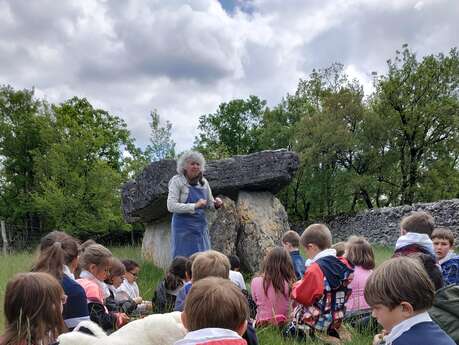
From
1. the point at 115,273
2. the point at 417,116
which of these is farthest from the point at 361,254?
the point at 417,116

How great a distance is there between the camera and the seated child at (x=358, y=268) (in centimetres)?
432

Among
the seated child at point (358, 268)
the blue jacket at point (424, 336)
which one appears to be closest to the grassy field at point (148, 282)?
the seated child at point (358, 268)

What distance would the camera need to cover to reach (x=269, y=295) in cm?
436

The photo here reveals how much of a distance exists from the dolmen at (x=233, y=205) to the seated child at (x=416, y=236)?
15.0 ft

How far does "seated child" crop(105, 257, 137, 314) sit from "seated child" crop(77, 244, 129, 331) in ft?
0.63

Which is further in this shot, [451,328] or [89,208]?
[89,208]

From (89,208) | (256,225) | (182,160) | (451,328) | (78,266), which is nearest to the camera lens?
(451,328)

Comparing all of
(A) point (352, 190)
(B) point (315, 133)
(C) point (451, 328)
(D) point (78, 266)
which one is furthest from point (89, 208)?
(C) point (451, 328)

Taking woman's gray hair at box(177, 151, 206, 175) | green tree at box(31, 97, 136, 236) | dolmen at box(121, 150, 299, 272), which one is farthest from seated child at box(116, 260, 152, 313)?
green tree at box(31, 97, 136, 236)

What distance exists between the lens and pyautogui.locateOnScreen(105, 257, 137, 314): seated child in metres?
4.29

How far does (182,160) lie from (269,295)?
7.01 ft

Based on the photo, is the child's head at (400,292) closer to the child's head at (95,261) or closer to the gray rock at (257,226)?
the child's head at (95,261)

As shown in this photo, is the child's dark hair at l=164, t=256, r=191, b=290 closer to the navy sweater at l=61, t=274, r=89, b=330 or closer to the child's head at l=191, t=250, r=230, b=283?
the child's head at l=191, t=250, r=230, b=283

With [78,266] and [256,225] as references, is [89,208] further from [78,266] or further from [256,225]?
[78,266]
